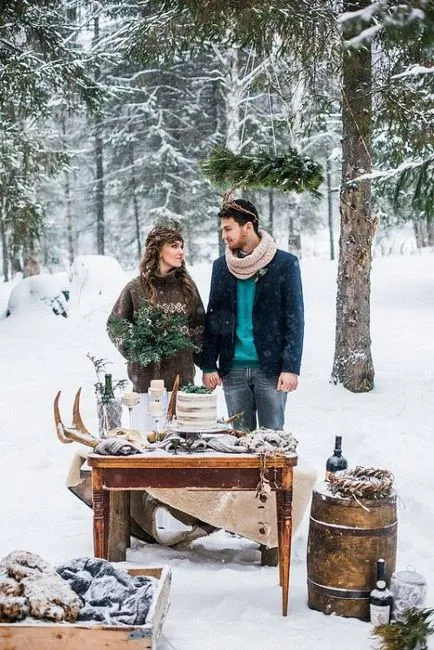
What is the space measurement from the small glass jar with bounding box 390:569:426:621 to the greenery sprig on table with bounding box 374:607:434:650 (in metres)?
0.22

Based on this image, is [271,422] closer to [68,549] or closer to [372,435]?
[68,549]

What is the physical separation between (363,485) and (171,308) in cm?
197

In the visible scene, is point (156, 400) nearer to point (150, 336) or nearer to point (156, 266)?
point (150, 336)

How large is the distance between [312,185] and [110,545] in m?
3.87

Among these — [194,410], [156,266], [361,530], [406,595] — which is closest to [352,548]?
[361,530]

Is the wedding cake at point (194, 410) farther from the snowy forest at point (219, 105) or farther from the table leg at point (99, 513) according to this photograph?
the snowy forest at point (219, 105)

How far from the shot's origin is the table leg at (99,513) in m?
4.55

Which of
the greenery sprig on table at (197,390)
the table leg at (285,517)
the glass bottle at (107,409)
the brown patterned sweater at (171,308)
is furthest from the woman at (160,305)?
the table leg at (285,517)

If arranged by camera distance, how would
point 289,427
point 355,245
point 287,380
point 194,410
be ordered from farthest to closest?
point 355,245
point 289,427
point 287,380
point 194,410

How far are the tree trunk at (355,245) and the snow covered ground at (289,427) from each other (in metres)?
0.32

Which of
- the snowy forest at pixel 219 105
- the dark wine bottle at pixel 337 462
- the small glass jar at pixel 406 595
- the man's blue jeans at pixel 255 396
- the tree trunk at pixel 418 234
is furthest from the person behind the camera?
the tree trunk at pixel 418 234

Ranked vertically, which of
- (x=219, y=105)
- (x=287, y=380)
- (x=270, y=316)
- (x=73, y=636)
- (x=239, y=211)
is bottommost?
(x=73, y=636)

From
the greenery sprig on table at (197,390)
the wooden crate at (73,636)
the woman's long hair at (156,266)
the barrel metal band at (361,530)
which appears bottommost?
the wooden crate at (73,636)

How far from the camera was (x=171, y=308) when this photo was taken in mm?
5680
